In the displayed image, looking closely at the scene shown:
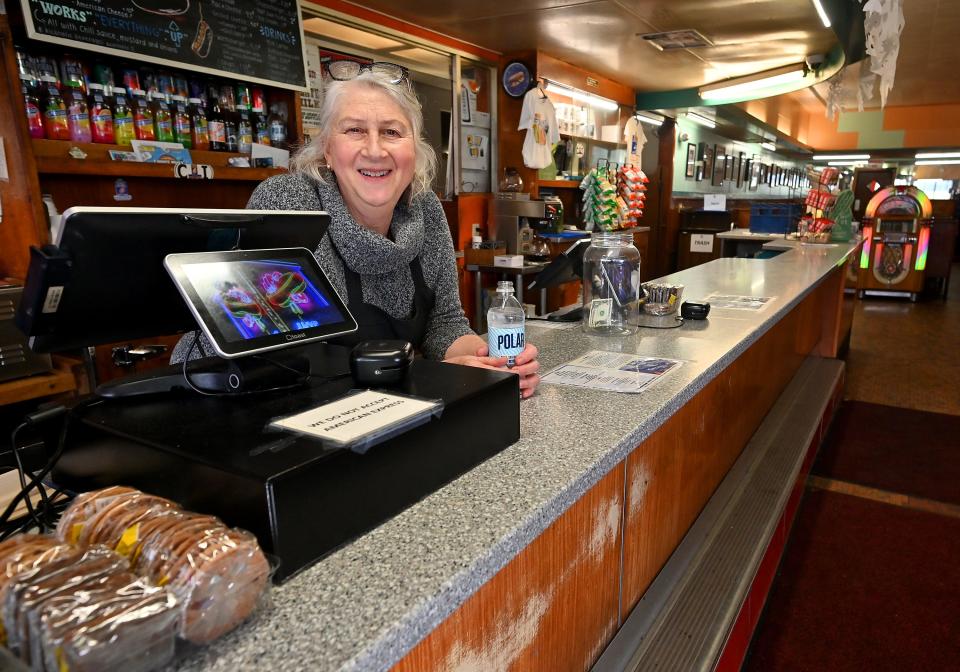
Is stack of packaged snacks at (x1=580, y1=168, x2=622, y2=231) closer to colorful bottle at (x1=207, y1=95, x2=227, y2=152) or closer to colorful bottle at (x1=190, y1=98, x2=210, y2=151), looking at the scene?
colorful bottle at (x1=207, y1=95, x2=227, y2=152)

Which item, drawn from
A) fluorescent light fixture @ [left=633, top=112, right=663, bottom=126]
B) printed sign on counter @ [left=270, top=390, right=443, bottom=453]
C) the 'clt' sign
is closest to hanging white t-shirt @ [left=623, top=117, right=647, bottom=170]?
fluorescent light fixture @ [left=633, top=112, right=663, bottom=126]

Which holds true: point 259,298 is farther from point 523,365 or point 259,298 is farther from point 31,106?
point 31,106

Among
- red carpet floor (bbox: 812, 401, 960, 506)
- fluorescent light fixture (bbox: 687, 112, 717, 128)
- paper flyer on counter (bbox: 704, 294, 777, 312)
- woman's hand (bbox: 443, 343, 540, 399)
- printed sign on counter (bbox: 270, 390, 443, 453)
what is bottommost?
red carpet floor (bbox: 812, 401, 960, 506)

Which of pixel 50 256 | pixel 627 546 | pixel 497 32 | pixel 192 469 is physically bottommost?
pixel 627 546

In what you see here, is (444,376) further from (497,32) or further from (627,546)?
(497,32)

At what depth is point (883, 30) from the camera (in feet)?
11.9

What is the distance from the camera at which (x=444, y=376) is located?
36.1 inches

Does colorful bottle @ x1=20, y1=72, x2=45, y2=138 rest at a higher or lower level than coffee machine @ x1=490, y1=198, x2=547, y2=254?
higher

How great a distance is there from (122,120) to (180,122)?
0.92ft

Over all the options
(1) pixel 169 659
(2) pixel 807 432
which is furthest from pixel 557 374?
(2) pixel 807 432

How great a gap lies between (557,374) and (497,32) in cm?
455

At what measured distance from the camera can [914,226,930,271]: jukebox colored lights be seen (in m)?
8.32

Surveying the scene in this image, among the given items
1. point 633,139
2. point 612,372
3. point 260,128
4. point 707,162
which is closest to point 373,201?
point 612,372

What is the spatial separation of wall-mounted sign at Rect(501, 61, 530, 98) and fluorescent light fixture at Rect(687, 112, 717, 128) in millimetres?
4106
